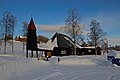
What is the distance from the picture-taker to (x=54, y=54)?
63.2m

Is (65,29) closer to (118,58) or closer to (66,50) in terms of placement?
(66,50)

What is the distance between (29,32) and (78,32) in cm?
1218

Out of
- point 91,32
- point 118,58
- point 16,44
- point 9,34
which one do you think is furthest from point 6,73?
point 16,44

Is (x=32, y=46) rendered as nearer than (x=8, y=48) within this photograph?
Yes

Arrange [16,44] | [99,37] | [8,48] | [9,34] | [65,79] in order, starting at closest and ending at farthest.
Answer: [65,79] → [9,34] → [99,37] → [8,48] → [16,44]

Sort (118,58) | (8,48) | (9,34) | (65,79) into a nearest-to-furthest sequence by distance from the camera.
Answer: (65,79), (118,58), (9,34), (8,48)

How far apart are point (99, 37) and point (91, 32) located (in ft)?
8.47

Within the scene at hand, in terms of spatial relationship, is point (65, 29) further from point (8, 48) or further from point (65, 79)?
point (65, 79)

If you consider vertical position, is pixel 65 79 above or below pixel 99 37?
below

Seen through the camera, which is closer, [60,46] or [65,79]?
[65,79]

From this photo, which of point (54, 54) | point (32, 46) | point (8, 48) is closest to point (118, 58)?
point (32, 46)

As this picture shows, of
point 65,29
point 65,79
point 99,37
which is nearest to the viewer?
point 65,79

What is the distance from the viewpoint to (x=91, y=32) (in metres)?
61.1

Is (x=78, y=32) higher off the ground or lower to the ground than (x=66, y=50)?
higher
